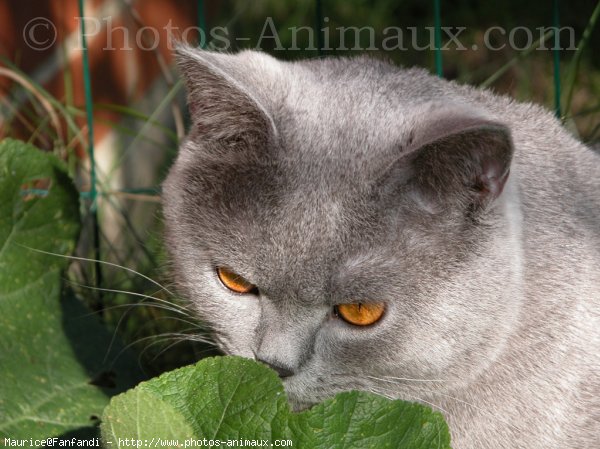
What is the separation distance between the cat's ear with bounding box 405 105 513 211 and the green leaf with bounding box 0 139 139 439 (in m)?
1.02

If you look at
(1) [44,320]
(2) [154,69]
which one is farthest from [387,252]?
(2) [154,69]

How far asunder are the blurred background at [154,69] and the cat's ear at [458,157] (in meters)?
0.80

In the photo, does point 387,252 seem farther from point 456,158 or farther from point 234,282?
point 234,282

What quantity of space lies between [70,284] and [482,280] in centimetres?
116

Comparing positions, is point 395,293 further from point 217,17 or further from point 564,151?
point 217,17

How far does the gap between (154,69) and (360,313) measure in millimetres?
2769

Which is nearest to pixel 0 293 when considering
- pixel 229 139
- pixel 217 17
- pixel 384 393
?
pixel 229 139

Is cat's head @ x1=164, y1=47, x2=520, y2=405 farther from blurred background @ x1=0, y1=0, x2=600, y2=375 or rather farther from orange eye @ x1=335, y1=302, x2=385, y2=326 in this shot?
blurred background @ x1=0, y1=0, x2=600, y2=375

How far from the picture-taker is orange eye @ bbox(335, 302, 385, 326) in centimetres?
188

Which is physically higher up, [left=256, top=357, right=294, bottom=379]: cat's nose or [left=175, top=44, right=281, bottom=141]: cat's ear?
[left=175, top=44, right=281, bottom=141]: cat's ear

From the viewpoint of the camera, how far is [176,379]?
1.69 metres

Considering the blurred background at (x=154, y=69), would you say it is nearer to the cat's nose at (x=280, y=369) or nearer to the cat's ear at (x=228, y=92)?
the cat's ear at (x=228, y=92)

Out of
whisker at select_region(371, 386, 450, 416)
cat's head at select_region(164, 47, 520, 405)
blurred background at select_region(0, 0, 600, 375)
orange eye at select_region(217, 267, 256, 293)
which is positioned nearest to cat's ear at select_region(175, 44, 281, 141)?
cat's head at select_region(164, 47, 520, 405)

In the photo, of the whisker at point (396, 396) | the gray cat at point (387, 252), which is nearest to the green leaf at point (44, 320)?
the gray cat at point (387, 252)
